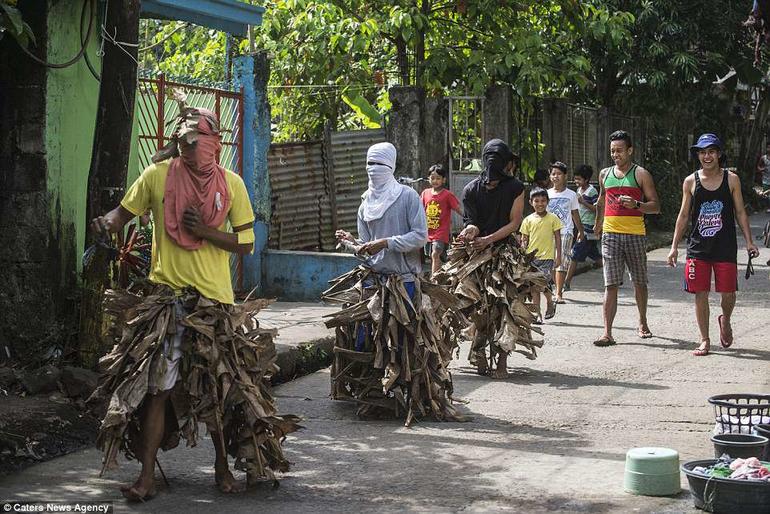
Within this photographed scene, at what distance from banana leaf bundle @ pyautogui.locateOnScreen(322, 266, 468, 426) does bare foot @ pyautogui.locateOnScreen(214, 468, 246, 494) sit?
1.84m

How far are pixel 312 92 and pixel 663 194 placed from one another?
37.3ft

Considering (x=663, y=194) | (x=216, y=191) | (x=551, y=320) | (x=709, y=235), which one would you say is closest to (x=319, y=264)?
(x=551, y=320)

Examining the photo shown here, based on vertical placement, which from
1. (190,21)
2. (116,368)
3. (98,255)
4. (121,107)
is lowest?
(116,368)

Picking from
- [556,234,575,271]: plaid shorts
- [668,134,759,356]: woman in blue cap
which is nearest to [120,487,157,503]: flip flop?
[668,134,759,356]: woman in blue cap

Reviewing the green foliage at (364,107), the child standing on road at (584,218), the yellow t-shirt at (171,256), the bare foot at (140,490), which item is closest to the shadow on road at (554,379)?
the yellow t-shirt at (171,256)

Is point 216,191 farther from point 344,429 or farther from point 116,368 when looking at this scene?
point 344,429

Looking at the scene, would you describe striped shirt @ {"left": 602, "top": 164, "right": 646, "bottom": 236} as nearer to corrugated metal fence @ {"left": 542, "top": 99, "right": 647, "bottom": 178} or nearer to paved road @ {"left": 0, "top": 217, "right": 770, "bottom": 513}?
paved road @ {"left": 0, "top": 217, "right": 770, "bottom": 513}

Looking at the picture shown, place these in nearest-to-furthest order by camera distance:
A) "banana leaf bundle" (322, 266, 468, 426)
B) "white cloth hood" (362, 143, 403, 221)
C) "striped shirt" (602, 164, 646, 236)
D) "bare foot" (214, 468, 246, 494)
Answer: "bare foot" (214, 468, 246, 494) → "banana leaf bundle" (322, 266, 468, 426) → "white cloth hood" (362, 143, 403, 221) → "striped shirt" (602, 164, 646, 236)

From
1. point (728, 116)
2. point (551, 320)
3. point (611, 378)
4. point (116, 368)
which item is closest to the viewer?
point (116, 368)

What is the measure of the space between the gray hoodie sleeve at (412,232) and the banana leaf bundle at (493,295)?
1.56 meters

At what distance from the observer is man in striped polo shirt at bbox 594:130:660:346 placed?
10852mm

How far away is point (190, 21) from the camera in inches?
456

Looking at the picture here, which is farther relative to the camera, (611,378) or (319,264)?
(319,264)

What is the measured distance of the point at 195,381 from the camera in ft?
19.0
